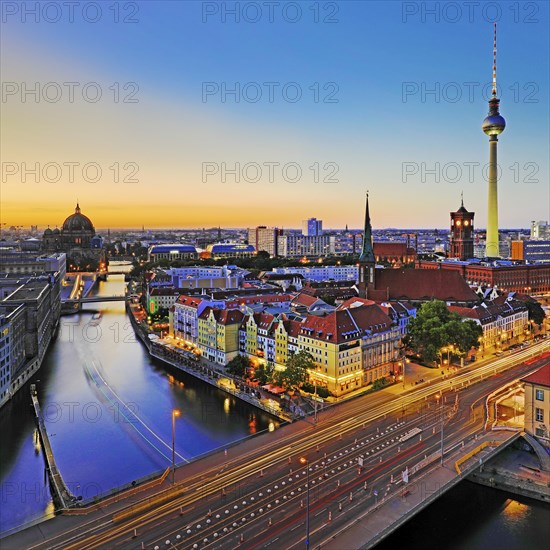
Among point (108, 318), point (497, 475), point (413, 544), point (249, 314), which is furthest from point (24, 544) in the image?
point (108, 318)

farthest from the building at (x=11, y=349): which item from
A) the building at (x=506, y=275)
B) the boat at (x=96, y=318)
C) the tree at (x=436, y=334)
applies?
the building at (x=506, y=275)

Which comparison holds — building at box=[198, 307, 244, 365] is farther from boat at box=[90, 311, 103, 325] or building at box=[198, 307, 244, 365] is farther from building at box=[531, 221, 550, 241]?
building at box=[531, 221, 550, 241]

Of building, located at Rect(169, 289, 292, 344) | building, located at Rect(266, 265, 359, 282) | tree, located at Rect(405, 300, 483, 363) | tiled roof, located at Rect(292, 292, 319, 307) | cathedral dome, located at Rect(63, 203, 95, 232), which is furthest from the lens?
cathedral dome, located at Rect(63, 203, 95, 232)

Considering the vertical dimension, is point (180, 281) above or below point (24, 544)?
above

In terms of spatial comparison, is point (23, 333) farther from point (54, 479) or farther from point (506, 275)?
point (506, 275)

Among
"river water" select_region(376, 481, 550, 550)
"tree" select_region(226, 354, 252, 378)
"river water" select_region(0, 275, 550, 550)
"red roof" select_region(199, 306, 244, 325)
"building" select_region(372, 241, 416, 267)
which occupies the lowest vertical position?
"river water" select_region(376, 481, 550, 550)

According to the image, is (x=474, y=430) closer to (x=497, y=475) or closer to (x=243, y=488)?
(x=497, y=475)

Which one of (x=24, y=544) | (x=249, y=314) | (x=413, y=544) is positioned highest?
(x=249, y=314)

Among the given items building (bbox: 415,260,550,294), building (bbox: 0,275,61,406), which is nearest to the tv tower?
building (bbox: 415,260,550,294)
